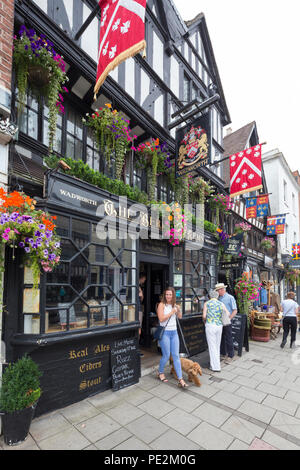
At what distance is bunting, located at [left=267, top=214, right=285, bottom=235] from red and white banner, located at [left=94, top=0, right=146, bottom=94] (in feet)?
54.4

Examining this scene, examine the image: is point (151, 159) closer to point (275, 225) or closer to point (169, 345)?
point (169, 345)

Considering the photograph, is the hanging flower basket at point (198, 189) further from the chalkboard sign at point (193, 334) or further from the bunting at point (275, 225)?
the bunting at point (275, 225)

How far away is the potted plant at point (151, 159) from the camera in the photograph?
687cm

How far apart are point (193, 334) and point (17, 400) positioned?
203 inches

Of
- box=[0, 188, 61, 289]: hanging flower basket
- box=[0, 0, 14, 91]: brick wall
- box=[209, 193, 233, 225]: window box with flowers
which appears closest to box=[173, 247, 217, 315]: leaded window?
box=[209, 193, 233, 225]: window box with flowers

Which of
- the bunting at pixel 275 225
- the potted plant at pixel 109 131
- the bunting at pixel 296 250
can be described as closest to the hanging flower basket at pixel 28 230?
the potted plant at pixel 109 131

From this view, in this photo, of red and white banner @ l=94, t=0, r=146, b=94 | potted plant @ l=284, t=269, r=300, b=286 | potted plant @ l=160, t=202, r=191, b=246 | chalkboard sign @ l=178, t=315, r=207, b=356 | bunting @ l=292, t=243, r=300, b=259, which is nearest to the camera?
red and white banner @ l=94, t=0, r=146, b=94

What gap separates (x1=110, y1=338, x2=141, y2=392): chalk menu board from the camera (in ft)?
15.0

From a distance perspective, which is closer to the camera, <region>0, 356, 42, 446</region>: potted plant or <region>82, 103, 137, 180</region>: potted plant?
<region>0, 356, 42, 446</region>: potted plant

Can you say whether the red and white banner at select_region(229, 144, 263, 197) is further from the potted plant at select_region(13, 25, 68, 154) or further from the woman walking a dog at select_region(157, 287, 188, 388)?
the potted plant at select_region(13, 25, 68, 154)

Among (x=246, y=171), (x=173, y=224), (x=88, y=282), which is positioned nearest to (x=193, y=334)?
(x=173, y=224)

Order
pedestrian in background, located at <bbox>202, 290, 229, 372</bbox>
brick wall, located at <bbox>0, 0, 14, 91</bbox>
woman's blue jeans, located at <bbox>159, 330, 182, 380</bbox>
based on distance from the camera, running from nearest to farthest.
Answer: brick wall, located at <bbox>0, 0, 14, 91</bbox>
woman's blue jeans, located at <bbox>159, 330, 182, 380</bbox>
pedestrian in background, located at <bbox>202, 290, 229, 372</bbox>

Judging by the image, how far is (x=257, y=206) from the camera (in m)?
14.0

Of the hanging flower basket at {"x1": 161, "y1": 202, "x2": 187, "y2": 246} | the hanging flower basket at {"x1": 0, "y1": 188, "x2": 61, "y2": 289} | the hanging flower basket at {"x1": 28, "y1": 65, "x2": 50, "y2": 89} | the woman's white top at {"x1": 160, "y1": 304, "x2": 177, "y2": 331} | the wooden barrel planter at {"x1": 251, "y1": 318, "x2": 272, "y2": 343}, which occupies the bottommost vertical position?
the wooden barrel planter at {"x1": 251, "y1": 318, "x2": 272, "y2": 343}
